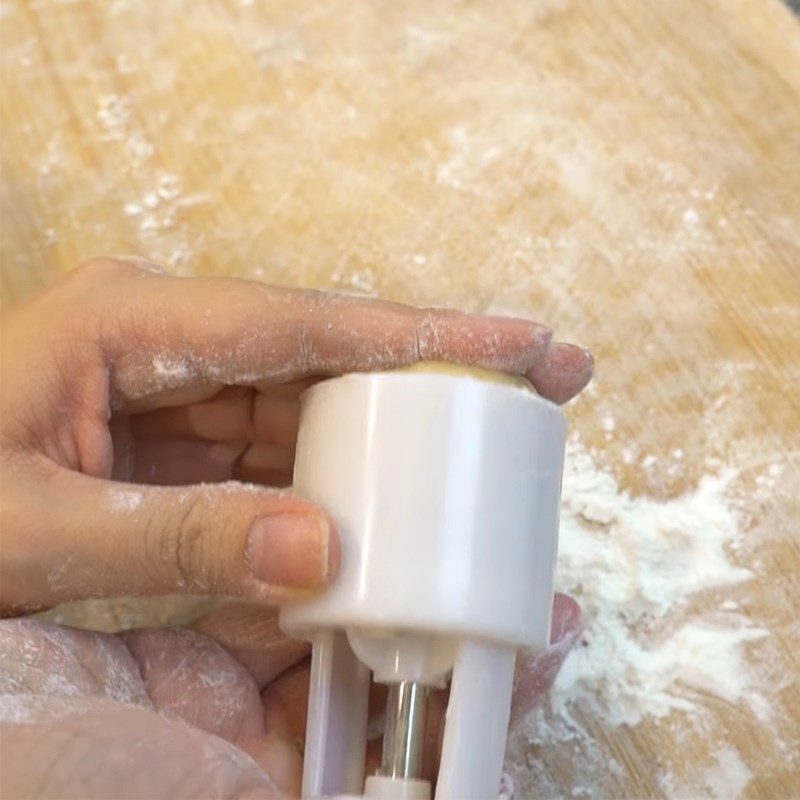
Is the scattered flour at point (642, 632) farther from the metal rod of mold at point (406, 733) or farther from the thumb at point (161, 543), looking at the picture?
the thumb at point (161, 543)

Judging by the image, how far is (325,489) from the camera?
1.74ft

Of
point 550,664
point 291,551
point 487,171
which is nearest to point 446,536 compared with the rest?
point 291,551

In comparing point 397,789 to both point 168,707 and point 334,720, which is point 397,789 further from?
point 168,707

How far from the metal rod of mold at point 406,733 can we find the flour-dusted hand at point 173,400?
0.30 feet

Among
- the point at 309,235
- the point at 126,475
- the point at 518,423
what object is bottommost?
the point at 126,475

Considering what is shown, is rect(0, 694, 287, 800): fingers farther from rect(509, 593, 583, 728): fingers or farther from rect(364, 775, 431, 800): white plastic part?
rect(509, 593, 583, 728): fingers

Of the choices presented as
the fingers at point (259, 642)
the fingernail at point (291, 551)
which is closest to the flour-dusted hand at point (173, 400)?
the fingernail at point (291, 551)

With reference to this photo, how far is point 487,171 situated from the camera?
2.83 feet

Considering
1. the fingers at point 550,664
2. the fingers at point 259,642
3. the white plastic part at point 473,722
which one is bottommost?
the fingers at point 259,642

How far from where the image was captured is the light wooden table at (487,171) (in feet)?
2.57

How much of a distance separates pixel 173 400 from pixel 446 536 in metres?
0.29

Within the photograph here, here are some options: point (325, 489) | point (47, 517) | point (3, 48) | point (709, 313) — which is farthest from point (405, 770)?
point (3, 48)

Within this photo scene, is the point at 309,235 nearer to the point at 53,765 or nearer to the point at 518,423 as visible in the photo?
the point at 518,423

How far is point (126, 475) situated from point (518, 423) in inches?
14.5
